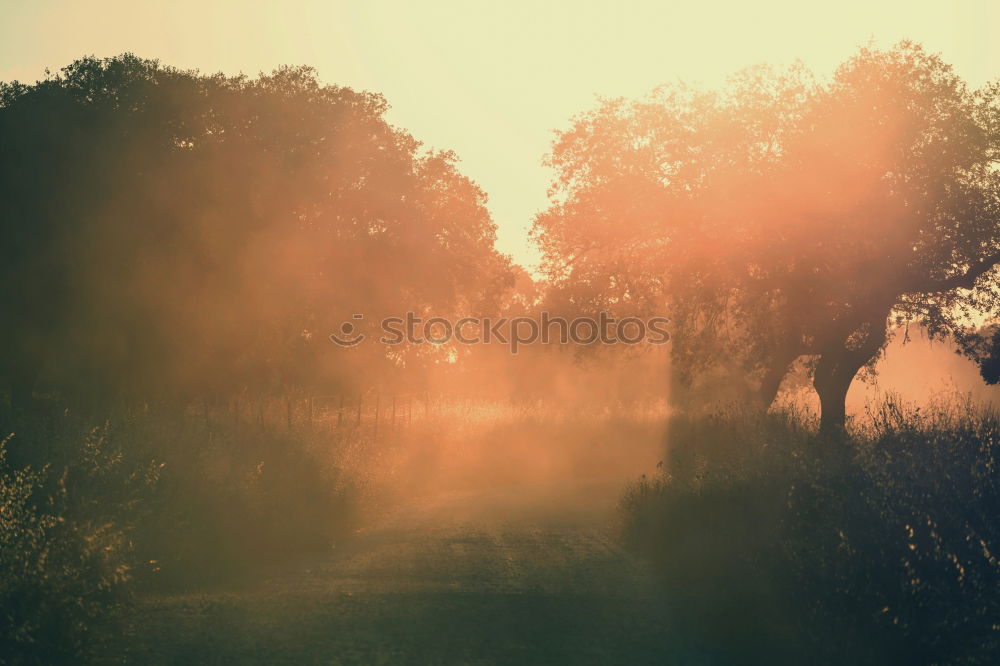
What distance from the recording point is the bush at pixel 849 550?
7.11m

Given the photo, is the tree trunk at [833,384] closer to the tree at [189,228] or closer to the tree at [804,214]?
the tree at [804,214]

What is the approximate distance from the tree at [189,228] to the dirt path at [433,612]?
57.4 ft

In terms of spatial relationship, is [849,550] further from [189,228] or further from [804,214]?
[189,228]

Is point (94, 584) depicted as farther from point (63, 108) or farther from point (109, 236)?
point (63, 108)

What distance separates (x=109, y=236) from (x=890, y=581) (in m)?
25.6

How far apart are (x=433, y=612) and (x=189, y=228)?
21.9 m

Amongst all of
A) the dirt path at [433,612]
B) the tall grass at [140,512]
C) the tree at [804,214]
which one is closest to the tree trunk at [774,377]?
the tree at [804,214]

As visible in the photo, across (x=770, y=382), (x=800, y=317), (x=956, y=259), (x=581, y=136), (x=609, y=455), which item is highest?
(x=581, y=136)

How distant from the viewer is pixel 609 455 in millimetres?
28016

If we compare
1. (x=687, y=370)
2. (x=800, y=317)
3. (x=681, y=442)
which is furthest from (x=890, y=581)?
(x=687, y=370)

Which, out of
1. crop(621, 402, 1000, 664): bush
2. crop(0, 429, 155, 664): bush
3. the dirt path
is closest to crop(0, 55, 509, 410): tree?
the dirt path

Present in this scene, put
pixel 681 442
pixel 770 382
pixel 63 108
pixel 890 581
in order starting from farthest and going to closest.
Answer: pixel 63 108
pixel 770 382
pixel 681 442
pixel 890 581

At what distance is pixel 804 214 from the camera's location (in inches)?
896

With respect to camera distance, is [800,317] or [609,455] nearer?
[800,317]
